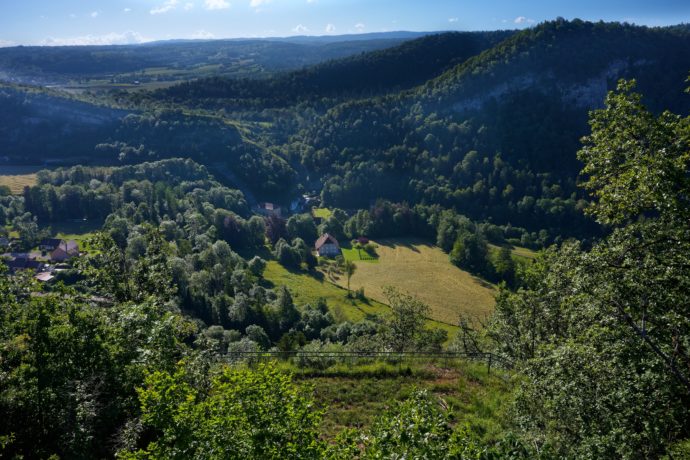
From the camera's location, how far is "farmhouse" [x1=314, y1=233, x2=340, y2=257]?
92000 millimetres

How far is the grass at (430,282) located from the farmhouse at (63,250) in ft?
157

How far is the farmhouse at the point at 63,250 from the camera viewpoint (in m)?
73.7

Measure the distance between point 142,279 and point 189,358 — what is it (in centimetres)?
689

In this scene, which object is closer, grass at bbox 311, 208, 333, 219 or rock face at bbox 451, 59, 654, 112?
grass at bbox 311, 208, 333, 219

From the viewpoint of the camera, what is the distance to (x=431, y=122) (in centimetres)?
14262

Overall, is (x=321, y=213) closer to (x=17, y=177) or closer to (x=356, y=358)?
(x=17, y=177)

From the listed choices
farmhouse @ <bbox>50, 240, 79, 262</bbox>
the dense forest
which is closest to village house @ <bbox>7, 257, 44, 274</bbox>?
farmhouse @ <bbox>50, 240, 79, 262</bbox>

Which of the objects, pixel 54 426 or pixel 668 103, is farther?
pixel 668 103

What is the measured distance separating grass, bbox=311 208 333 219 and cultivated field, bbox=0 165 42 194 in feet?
237

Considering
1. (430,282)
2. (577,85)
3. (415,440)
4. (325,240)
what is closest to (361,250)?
(325,240)

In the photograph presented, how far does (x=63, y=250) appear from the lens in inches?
2995


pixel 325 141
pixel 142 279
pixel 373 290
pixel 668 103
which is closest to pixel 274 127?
pixel 325 141

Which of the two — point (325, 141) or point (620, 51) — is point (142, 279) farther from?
point (620, 51)

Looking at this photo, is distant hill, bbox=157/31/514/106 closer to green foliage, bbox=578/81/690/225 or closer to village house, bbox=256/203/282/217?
village house, bbox=256/203/282/217
